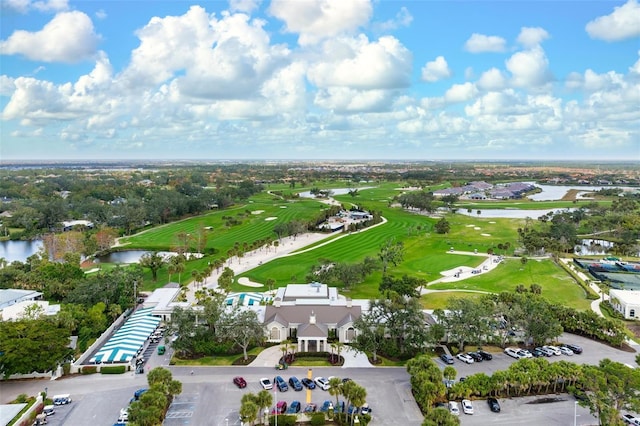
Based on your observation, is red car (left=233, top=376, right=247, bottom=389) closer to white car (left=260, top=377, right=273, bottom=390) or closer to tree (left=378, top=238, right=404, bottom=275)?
white car (left=260, top=377, right=273, bottom=390)

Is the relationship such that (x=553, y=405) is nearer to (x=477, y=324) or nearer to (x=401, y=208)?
(x=477, y=324)

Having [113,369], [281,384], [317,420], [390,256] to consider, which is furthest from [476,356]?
[113,369]

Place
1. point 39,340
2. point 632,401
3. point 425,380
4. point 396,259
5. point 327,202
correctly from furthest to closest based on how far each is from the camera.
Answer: point 327,202 < point 396,259 < point 39,340 < point 425,380 < point 632,401

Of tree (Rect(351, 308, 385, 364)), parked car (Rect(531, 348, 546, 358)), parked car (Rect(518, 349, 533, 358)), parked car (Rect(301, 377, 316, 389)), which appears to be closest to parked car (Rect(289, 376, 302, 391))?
parked car (Rect(301, 377, 316, 389))

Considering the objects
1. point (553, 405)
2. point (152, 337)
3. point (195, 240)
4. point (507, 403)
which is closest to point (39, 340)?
point (152, 337)

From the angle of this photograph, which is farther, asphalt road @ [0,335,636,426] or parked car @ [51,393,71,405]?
parked car @ [51,393,71,405]

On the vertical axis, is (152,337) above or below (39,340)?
below
